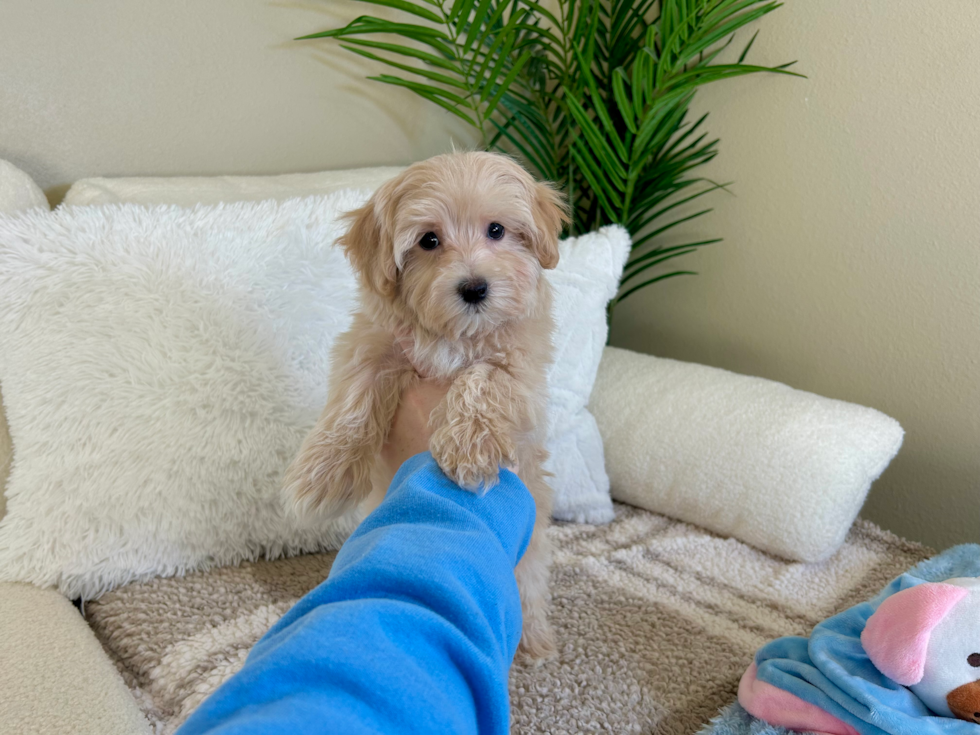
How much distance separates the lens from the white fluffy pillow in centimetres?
146

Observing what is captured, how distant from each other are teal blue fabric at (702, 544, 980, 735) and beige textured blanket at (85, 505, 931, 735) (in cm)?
10

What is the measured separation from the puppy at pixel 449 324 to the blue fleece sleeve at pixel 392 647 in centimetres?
39

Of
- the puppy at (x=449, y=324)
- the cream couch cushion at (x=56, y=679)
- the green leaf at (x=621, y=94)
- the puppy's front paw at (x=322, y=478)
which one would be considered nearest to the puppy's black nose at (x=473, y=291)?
the puppy at (x=449, y=324)

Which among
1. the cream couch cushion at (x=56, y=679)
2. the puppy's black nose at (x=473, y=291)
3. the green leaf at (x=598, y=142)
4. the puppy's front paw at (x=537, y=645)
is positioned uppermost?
the green leaf at (x=598, y=142)

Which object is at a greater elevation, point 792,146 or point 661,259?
point 792,146

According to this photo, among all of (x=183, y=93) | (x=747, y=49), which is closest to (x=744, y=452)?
(x=747, y=49)

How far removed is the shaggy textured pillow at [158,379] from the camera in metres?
1.18

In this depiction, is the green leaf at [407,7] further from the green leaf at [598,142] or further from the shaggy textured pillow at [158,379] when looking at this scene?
the shaggy textured pillow at [158,379]

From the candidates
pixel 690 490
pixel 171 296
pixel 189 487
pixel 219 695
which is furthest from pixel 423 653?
pixel 690 490

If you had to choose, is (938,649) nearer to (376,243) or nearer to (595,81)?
(376,243)

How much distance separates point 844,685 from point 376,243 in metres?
1.02

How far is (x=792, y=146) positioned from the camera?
73.4 inches

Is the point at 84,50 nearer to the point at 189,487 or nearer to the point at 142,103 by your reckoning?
the point at 142,103

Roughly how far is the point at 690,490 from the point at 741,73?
3.86 ft
